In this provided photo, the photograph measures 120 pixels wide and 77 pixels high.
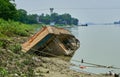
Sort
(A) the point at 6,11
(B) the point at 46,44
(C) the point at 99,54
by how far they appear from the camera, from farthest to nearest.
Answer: (A) the point at 6,11
(C) the point at 99,54
(B) the point at 46,44

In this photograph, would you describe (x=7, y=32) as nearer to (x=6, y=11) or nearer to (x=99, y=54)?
(x=99, y=54)

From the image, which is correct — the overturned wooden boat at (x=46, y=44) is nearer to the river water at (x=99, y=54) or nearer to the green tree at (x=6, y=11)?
the river water at (x=99, y=54)

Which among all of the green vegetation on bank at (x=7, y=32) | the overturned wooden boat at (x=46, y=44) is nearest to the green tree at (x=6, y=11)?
the green vegetation on bank at (x=7, y=32)

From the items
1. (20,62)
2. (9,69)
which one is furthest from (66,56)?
(9,69)

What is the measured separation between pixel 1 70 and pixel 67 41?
52.7 ft

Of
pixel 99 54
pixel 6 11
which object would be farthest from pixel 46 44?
pixel 6 11

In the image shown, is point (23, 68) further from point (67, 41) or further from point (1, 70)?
point (67, 41)

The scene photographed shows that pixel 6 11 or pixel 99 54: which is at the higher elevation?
pixel 6 11

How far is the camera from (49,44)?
73.8 ft

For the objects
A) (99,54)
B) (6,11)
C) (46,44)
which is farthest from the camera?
(6,11)

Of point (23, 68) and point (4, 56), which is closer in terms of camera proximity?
point (23, 68)

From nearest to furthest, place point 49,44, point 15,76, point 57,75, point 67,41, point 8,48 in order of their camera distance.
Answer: point 15,76, point 57,75, point 8,48, point 49,44, point 67,41

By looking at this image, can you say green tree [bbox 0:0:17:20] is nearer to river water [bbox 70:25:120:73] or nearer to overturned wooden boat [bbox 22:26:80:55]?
river water [bbox 70:25:120:73]

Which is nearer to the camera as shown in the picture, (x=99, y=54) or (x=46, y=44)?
(x=46, y=44)
